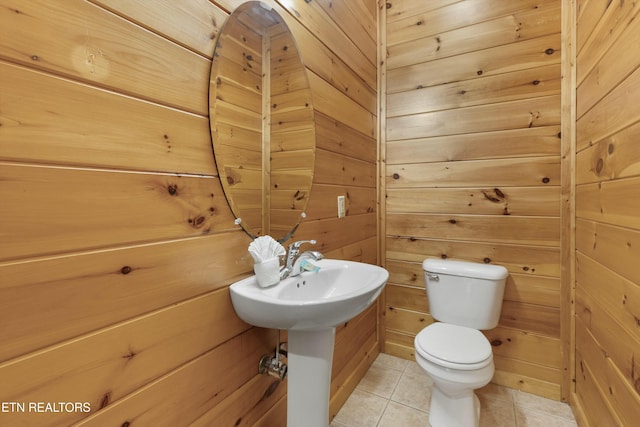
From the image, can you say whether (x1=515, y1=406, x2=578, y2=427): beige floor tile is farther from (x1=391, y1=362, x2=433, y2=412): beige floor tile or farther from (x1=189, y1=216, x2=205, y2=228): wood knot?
(x1=189, y1=216, x2=205, y2=228): wood knot

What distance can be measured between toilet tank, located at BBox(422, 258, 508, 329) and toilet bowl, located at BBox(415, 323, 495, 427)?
0.14 metres

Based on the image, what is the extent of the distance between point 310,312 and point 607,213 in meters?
1.29

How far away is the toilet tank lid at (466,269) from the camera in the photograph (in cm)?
162

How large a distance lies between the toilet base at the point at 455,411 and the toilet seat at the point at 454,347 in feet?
0.66

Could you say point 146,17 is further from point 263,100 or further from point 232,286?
point 232,286

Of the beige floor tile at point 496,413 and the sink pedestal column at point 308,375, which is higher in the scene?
the sink pedestal column at point 308,375

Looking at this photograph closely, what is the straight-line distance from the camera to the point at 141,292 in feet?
2.26

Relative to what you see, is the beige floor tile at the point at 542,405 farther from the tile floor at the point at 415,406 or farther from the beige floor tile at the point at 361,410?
the beige floor tile at the point at 361,410

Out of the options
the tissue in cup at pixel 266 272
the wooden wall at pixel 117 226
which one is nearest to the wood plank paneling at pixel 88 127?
the wooden wall at pixel 117 226

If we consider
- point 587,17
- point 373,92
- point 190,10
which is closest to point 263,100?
point 190,10

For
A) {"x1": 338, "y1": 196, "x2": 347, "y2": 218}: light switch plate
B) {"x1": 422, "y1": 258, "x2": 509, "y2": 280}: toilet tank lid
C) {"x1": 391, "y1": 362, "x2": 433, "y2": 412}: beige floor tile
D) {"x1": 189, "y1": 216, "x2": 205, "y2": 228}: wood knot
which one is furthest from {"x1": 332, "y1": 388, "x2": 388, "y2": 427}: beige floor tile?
{"x1": 189, "y1": 216, "x2": 205, "y2": 228}: wood knot

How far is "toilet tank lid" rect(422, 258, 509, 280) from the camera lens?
1621mm

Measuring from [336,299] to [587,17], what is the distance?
187 cm

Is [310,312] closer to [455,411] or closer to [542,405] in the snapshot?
[455,411]
